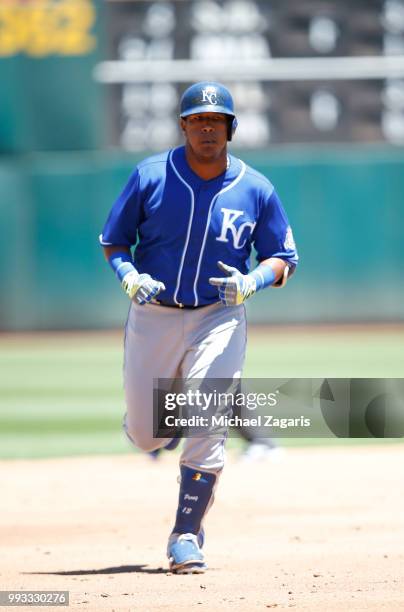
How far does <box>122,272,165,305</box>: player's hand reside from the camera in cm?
400

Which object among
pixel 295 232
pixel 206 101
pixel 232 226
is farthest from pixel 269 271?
pixel 295 232

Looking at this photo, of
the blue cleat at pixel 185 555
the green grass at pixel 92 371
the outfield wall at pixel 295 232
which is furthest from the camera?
the outfield wall at pixel 295 232

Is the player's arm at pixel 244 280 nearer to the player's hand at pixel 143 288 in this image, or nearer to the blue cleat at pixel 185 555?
the player's hand at pixel 143 288

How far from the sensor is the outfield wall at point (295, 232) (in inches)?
521

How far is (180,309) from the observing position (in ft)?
13.8

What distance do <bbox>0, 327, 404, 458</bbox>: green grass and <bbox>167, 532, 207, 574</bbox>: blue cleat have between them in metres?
2.94

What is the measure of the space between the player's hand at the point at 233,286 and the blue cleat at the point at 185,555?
0.81m

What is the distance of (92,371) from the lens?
10.6 m

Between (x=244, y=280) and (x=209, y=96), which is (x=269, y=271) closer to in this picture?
(x=244, y=280)

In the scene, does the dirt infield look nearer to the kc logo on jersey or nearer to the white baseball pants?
the white baseball pants

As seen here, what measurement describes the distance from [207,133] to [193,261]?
1.44 ft

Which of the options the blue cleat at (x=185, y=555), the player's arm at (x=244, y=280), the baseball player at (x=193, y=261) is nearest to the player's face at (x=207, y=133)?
the baseball player at (x=193, y=261)

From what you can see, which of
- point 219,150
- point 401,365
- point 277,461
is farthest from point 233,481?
point 401,365

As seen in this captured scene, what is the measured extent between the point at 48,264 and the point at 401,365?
180 inches
